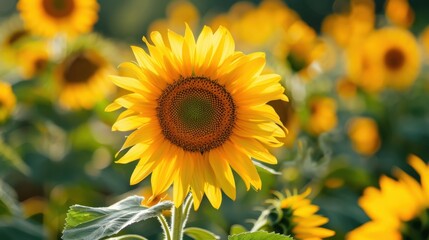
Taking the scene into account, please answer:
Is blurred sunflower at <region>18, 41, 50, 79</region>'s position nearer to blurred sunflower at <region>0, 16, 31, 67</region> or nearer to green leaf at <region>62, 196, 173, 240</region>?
blurred sunflower at <region>0, 16, 31, 67</region>

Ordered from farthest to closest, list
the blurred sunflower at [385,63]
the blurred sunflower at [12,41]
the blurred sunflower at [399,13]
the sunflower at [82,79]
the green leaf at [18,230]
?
the blurred sunflower at [399,13]
the blurred sunflower at [385,63]
the blurred sunflower at [12,41]
the sunflower at [82,79]
the green leaf at [18,230]

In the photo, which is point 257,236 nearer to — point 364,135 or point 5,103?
point 5,103

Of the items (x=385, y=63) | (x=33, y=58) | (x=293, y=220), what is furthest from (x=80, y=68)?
(x=293, y=220)

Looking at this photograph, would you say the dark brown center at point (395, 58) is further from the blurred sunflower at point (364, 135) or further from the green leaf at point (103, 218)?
the green leaf at point (103, 218)

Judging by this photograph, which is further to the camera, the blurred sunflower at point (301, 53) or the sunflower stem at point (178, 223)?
the blurred sunflower at point (301, 53)

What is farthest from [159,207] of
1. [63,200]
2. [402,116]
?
[402,116]

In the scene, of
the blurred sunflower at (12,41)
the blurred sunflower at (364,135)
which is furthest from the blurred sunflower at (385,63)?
the blurred sunflower at (12,41)

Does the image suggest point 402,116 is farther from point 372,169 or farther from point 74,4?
point 74,4
